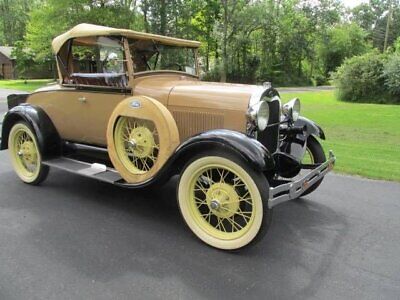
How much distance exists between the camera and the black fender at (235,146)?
327 centimetres

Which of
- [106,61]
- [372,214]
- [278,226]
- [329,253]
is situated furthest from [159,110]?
[372,214]

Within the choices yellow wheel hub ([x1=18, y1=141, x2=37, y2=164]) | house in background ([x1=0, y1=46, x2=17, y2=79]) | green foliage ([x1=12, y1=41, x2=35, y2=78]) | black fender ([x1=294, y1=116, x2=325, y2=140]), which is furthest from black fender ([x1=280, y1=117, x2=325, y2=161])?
house in background ([x1=0, y1=46, x2=17, y2=79])

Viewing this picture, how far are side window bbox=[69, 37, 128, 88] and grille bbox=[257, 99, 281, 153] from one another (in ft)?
5.48

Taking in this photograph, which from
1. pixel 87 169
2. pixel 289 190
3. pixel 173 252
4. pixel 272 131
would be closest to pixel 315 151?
pixel 272 131

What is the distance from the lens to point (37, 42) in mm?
29078

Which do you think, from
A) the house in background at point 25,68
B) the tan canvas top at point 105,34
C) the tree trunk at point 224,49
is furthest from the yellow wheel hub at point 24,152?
the house in background at point 25,68

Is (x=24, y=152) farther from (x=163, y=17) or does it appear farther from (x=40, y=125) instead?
(x=163, y=17)

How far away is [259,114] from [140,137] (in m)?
1.34

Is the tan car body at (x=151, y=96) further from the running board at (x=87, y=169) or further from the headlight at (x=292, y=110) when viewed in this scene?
the headlight at (x=292, y=110)

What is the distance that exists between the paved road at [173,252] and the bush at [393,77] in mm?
14142

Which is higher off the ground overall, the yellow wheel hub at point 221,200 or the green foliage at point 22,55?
the green foliage at point 22,55

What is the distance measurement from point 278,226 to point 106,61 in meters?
2.77

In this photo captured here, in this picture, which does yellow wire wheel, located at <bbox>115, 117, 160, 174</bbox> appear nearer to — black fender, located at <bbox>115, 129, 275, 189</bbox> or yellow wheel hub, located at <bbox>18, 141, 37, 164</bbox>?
black fender, located at <bbox>115, 129, 275, 189</bbox>

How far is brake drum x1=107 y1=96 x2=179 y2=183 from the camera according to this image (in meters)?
3.94
